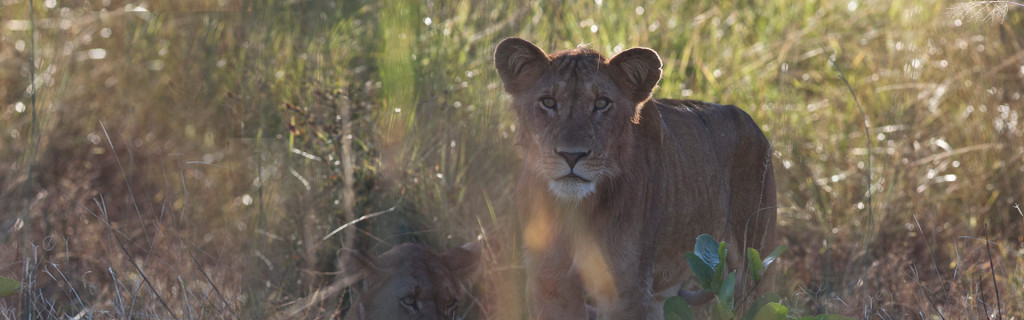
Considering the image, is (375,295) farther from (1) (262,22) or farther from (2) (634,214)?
(1) (262,22)

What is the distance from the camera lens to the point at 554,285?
4.25m

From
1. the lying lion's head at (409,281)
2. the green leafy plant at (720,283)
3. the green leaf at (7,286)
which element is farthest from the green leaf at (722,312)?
the green leaf at (7,286)

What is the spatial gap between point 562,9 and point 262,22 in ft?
6.05

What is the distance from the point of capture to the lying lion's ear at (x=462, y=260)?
5031 millimetres

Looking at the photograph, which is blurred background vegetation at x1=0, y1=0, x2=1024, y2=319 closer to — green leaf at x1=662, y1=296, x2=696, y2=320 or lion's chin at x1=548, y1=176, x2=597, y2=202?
green leaf at x1=662, y1=296, x2=696, y2=320

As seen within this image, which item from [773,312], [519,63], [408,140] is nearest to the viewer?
[773,312]

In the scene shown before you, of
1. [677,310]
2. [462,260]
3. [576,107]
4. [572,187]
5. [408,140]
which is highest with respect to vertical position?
[576,107]

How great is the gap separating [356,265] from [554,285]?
3.59 feet

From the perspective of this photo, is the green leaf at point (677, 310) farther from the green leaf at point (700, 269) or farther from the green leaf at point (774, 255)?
the green leaf at point (774, 255)

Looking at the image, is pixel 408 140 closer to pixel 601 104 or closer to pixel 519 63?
pixel 519 63

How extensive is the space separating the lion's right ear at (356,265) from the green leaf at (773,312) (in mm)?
2001

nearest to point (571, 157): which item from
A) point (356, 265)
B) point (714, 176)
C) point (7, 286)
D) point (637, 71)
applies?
point (637, 71)

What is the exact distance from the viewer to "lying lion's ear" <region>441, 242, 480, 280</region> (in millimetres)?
5031

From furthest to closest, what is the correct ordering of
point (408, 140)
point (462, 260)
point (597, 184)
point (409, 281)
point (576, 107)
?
point (408, 140), point (462, 260), point (409, 281), point (597, 184), point (576, 107)
